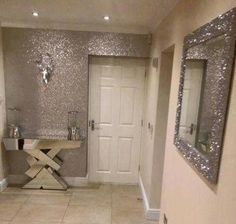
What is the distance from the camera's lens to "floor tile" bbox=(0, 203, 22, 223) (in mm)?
2754

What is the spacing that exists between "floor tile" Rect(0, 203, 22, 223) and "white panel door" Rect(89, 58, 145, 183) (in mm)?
1205

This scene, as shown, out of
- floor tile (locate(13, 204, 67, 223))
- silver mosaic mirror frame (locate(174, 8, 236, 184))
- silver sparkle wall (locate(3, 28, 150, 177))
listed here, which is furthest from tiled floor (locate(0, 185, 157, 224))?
silver mosaic mirror frame (locate(174, 8, 236, 184))

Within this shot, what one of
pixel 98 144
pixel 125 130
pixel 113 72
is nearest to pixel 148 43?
pixel 113 72

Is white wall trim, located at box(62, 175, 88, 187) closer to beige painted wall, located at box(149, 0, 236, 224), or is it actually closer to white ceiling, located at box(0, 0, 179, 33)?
beige painted wall, located at box(149, 0, 236, 224)

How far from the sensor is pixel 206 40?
1337 millimetres

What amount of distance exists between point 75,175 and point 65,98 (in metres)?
1.19

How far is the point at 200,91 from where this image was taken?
1443mm

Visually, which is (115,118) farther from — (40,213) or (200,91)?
(200,91)

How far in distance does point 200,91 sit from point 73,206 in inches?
93.7

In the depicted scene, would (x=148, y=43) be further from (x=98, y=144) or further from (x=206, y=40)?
(x=206, y=40)

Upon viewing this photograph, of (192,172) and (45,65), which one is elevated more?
(45,65)

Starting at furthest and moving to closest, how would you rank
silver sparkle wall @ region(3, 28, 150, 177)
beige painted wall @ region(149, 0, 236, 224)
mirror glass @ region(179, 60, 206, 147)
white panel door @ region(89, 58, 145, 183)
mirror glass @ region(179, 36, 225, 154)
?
white panel door @ region(89, 58, 145, 183) → silver sparkle wall @ region(3, 28, 150, 177) → mirror glass @ region(179, 60, 206, 147) → mirror glass @ region(179, 36, 225, 154) → beige painted wall @ region(149, 0, 236, 224)

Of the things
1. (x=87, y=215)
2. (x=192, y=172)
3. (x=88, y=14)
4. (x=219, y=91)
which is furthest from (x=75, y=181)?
(x=219, y=91)

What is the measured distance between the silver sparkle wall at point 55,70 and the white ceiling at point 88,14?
106 millimetres
